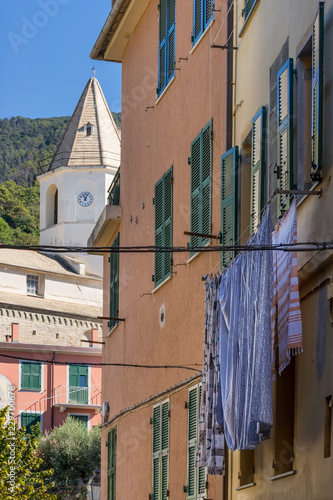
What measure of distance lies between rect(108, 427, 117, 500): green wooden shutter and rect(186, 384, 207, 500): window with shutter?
5.59 metres

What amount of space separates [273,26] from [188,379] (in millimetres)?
4729

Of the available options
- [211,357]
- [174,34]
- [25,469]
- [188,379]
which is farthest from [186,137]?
[25,469]

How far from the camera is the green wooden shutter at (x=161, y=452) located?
15.4m

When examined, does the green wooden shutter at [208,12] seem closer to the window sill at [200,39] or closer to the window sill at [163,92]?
the window sill at [200,39]

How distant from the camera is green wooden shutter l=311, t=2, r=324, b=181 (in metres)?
9.09

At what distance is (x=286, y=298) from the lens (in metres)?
9.03

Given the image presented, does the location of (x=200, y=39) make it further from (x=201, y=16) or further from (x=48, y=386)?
(x=48, y=386)

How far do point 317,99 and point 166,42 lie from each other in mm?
8010

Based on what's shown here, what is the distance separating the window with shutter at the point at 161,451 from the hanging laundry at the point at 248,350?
4.82m

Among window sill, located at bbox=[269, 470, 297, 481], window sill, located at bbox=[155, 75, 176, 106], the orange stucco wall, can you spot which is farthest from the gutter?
window sill, located at bbox=[269, 470, 297, 481]

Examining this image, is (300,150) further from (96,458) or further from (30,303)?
(30,303)

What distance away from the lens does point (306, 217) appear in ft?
31.7

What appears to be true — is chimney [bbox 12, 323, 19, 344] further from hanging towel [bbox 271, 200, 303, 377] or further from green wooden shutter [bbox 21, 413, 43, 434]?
hanging towel [bbox 271, 200, 303, 377]

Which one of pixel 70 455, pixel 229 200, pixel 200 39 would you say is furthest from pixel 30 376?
pixel 229 200
